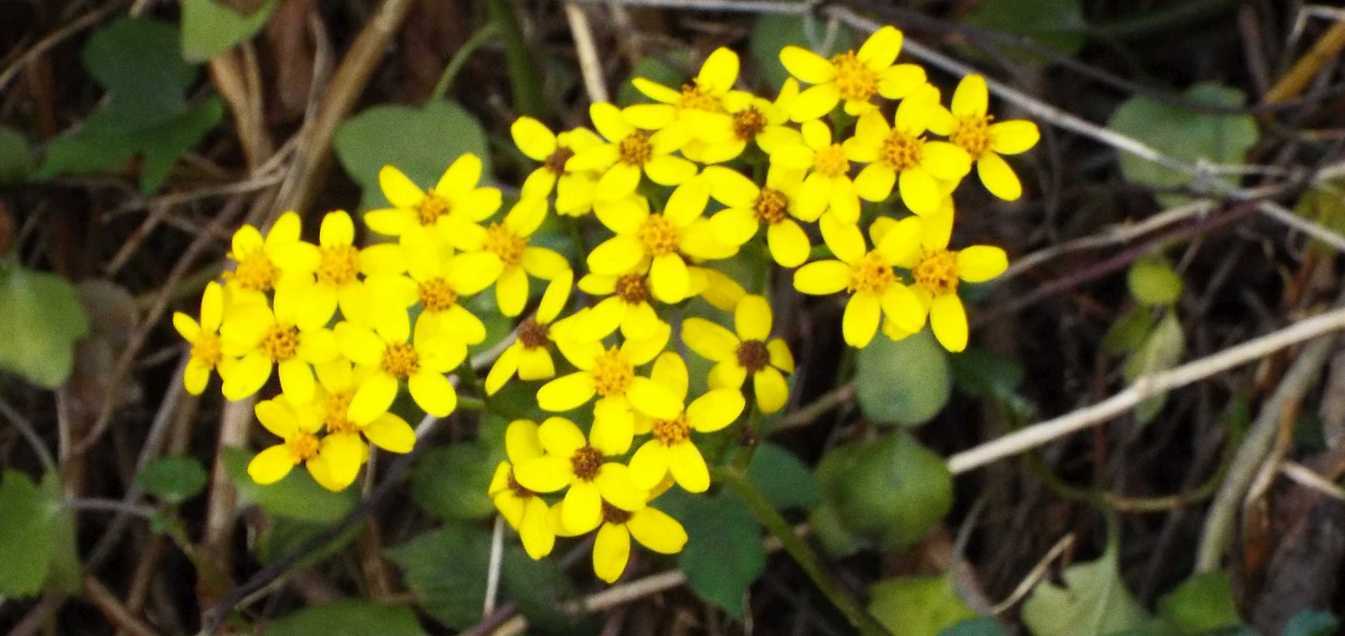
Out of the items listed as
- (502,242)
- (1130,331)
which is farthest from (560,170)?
(1130,331)

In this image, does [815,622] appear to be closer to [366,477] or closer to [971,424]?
[971,424]

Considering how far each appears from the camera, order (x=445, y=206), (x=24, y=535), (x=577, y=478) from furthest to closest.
→ (x=24, y=535)
(x=445, y=206)
(x=577, y=478)

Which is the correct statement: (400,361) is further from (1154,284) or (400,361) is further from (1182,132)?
(1182,132)

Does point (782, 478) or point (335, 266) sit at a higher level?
point (335, 266)

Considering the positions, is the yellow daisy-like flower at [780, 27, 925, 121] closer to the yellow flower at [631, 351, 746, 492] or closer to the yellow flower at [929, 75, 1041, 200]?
the yellow flower at [929, 75, 1041, 200]

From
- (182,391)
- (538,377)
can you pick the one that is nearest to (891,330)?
(538,377)

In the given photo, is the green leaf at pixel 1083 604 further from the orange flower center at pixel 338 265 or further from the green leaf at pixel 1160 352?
the orange flower center at pixel 338 265
